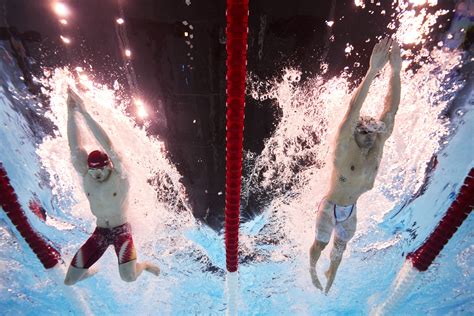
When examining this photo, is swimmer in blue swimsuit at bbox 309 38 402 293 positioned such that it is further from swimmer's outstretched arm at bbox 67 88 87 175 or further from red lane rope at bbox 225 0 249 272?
swimmer's outstretched arm at bbox 67 88 87 175

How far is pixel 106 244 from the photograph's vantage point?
3.59m

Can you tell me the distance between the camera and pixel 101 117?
3.47 metres

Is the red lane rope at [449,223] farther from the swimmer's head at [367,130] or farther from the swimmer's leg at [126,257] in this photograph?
the swimmer's leg at [126,257]

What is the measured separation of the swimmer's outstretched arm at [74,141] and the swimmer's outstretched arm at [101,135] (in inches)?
1.9

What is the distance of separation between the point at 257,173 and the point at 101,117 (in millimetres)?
1731

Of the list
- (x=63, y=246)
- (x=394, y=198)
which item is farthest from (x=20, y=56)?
(x=394, y=198)

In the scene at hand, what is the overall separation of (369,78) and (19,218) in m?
3.59

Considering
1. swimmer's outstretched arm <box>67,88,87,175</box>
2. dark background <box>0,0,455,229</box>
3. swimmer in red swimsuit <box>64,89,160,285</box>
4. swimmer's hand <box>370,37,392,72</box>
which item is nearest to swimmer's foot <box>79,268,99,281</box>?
swimmer in red swimsuit <box>64,89,160,285</box>

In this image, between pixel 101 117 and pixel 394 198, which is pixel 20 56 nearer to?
pixel 101 117

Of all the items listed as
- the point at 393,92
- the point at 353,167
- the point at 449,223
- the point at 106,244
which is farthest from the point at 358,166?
the point at 106,244

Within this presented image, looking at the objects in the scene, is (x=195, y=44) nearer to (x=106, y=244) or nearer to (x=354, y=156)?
(x=354, y=156)

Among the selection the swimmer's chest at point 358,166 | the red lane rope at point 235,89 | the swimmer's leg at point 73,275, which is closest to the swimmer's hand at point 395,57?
the swimmer's chest at point 358,166

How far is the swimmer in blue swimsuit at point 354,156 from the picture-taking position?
2.31m

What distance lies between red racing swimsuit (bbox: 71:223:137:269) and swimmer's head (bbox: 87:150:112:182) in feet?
2.53
